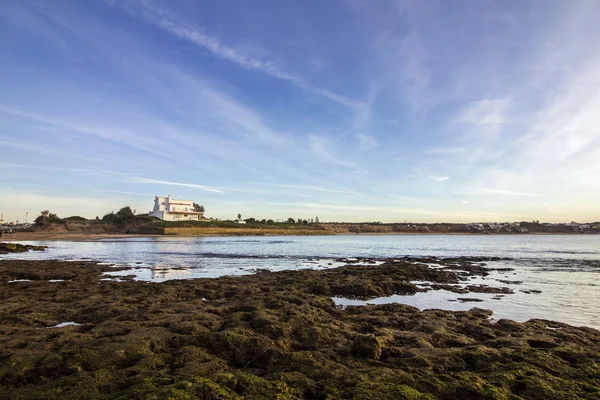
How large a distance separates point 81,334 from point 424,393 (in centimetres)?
702

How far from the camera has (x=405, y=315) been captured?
34.4 ft

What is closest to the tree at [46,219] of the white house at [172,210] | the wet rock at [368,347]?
the white house at [172,210]

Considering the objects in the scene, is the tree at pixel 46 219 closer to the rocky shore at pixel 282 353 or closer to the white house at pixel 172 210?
the white house at pixel 172 210

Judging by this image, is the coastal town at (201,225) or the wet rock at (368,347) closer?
the wet rock at (368,347)

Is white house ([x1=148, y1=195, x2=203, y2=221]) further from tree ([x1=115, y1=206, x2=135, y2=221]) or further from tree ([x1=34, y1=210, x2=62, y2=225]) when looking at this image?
tree ([x1=34, y1=210, x2=62, y2=225])

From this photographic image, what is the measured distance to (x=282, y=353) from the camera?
6.46m

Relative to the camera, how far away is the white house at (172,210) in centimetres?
11777

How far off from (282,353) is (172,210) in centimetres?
12149

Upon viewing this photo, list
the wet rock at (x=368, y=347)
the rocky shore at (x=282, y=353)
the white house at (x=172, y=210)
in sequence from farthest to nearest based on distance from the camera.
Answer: the white house at (x=172, y=210), the wet rock at (x=368, y=347), the rocky shore at (x=282, y=353)

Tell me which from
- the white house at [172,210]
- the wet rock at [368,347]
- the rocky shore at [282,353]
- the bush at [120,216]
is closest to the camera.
Answer: the rocky shore at [282,353]

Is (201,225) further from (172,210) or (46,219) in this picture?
(46,219)

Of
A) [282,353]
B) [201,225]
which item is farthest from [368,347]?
[201,225]

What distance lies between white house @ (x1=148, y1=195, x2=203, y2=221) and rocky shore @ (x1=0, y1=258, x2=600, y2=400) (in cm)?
11154

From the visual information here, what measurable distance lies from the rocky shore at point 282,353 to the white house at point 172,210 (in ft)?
366
